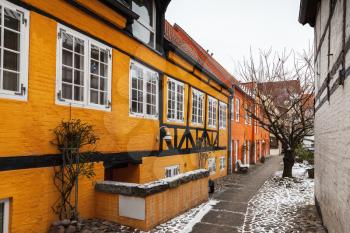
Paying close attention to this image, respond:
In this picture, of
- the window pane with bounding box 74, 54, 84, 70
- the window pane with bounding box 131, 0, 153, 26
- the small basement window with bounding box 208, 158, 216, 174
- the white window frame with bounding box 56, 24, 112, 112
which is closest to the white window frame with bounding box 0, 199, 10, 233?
the white window frame with bounding box 56, 24, 112, 112

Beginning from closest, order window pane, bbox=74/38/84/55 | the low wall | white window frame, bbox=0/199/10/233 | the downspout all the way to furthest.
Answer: white window frame, bbox=0/199/10/233
window pane, bbox=74/38/84/55
the low wall
the downspout

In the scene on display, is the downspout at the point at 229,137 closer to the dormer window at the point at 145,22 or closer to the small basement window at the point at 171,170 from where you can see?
the small basement window at the point at 171,170

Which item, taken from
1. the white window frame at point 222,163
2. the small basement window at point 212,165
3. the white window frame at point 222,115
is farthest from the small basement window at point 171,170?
the white window frame at point 222,115

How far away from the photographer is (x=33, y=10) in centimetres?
526

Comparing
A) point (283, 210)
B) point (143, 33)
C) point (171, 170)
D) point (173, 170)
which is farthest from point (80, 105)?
point (283, 210)

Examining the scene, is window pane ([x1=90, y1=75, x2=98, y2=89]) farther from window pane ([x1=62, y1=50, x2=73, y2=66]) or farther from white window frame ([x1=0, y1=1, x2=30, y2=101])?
white window frame ([x1=0, y1=1, x2=30, y2=101])

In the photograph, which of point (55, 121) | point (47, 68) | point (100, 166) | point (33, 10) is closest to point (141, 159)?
point (100, 166)

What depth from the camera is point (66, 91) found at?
6129 mm

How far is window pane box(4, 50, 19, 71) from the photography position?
16.1 feet

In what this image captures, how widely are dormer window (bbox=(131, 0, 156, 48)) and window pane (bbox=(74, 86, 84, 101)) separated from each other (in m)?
3.06

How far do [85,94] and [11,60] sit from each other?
5.75 feet

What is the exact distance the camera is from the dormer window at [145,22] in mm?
8945

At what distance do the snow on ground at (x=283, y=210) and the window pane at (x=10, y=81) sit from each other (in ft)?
20.3

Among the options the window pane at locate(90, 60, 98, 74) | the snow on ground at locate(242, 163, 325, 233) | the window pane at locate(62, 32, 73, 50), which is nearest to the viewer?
the window pane at locate(62, 32, 73, 50)
